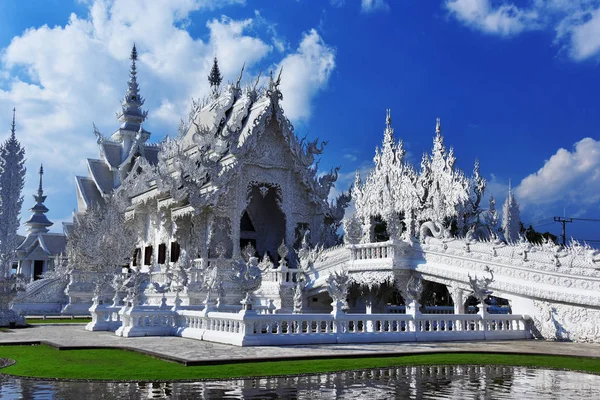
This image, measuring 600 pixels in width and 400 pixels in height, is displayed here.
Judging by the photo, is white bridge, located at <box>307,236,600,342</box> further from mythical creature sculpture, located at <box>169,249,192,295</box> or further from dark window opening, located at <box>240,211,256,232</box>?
dark window opening, located at <box>240,211,256,232</box>

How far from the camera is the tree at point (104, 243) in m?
30.0

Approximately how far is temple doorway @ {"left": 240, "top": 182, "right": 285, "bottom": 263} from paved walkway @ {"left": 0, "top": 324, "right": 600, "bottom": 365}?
14.2 m

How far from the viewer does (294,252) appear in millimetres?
27000

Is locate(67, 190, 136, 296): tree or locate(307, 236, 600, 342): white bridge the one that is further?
locate(67, 190, 136, 296): tree

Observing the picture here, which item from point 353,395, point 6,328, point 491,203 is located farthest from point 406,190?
point 353,395

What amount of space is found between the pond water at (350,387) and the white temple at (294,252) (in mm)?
4349

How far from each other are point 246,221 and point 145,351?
18997 mm

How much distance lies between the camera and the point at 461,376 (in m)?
8.68

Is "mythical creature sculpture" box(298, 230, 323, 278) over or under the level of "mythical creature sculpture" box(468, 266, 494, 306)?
over

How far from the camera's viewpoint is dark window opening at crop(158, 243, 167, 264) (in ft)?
99.8

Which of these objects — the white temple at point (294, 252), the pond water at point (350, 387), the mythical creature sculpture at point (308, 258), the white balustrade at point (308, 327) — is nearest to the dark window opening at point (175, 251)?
the white temple at point (294, 252)

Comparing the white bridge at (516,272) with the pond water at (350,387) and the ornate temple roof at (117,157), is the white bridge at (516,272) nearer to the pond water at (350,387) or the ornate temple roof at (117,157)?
the pond water at (350,387)

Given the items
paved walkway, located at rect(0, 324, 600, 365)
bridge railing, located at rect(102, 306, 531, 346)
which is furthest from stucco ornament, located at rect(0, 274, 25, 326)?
bridge railing, located at rect(102, 306, 531, 346)

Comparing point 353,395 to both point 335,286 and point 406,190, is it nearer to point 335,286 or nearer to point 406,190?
point 335,286
